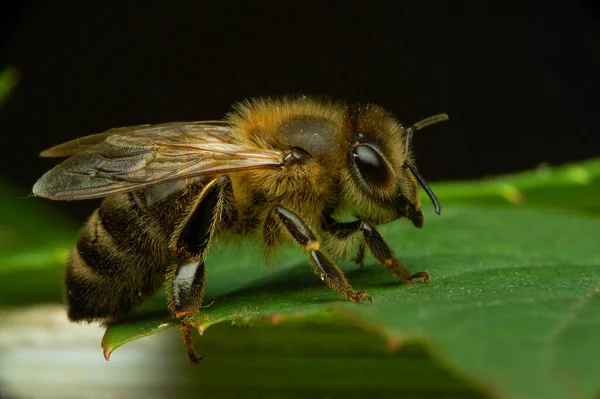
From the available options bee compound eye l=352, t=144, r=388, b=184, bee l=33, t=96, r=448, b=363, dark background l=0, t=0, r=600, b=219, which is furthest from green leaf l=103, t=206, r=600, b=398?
dark background l=0, t=0, r=600, b=219

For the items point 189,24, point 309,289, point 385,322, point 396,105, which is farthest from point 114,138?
point 189,24

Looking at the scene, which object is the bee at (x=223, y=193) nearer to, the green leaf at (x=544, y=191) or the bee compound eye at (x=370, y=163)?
the bee compound eye at (x=370, y=163)

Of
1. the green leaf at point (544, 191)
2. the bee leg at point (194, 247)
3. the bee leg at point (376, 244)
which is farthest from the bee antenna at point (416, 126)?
the green leaf at point (544, 191)

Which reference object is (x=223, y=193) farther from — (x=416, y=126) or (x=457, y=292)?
(x=457, y=292)

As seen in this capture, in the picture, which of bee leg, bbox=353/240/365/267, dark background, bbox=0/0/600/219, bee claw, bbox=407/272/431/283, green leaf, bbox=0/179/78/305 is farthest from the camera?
dark background, bbox=0/0/600/219

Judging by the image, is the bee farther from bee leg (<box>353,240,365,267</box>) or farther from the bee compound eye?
bee leg (<box>353,240,365,267</box>)

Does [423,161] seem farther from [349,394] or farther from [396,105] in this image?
[349,394]

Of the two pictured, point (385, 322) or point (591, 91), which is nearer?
point (385, 322)

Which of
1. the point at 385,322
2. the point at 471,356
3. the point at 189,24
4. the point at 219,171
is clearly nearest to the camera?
the point at 471,356
